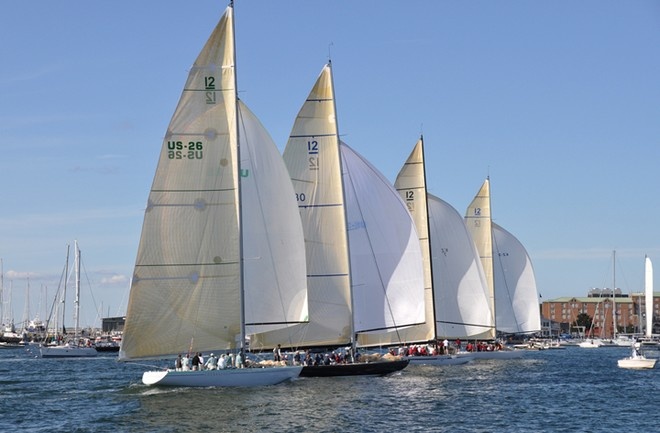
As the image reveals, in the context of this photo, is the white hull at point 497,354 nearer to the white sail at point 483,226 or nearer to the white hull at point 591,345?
the white sail at point 483,226

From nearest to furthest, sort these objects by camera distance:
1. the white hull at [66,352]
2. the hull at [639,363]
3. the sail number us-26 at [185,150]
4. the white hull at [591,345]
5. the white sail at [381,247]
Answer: the sail number us-26 at [185,150]
the white sail at [381,247]
the hull at [639,363]
the white hull at [66,352]
the white hull at [591,345]

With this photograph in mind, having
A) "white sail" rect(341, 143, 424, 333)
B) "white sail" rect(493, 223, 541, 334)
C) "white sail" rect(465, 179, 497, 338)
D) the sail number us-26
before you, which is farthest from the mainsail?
the sail number us-26

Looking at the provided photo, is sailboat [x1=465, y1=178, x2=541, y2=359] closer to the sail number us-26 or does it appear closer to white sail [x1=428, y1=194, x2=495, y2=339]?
white sail [x1=428, y1=194, x2=495, y2=339]

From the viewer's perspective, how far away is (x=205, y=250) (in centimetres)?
4716

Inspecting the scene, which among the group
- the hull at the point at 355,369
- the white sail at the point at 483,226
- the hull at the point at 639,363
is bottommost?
the hull at the point at 639,363

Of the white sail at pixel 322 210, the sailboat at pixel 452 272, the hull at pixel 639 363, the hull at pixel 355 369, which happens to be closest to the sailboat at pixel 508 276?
the sailboat at pixel 452 272

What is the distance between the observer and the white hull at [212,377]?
148 feet

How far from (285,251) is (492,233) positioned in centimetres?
4648

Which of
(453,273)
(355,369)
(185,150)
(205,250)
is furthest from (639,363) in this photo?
(185,150)

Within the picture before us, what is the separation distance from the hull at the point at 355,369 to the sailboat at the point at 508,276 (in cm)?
3528

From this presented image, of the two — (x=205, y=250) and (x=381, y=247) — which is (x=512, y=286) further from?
(x=205, y=250)

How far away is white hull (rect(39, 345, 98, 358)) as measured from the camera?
378 feet

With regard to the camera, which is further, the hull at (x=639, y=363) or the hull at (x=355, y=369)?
the hull at (x=639, y=363)

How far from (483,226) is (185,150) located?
47.1m
